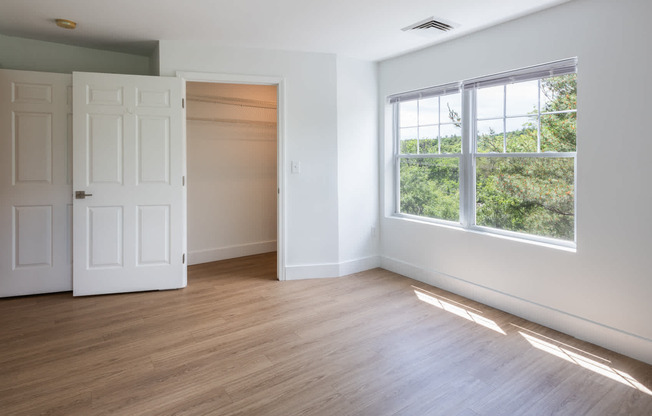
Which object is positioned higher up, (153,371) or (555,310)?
(555,310)

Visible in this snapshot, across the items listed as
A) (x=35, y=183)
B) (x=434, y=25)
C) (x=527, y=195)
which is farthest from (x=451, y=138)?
(x=35, y=183)

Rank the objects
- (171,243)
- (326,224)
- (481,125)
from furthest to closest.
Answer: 1. (326,224)
2. (171,243)
3. (481,125)

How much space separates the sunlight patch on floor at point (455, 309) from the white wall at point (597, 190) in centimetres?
28

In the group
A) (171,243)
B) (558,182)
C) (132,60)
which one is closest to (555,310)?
(558,182)

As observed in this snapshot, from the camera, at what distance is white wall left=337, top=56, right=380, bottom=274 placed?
165 inches

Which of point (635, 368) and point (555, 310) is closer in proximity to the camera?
point (635, 368)

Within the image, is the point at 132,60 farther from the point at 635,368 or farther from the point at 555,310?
the point at 635,368

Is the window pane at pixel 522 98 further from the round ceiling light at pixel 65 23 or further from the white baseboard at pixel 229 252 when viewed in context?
the round ceiling light at pixel 65 23

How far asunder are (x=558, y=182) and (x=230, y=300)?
9.47ft

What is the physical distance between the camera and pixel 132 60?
4.18m

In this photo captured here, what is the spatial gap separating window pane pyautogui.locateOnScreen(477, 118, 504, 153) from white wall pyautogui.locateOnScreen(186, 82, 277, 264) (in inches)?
115

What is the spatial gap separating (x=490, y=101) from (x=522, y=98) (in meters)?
0.31

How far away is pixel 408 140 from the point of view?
425 centimetres

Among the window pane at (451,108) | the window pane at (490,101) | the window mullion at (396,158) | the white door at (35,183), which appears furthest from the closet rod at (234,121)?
the window pane at (490,101)
